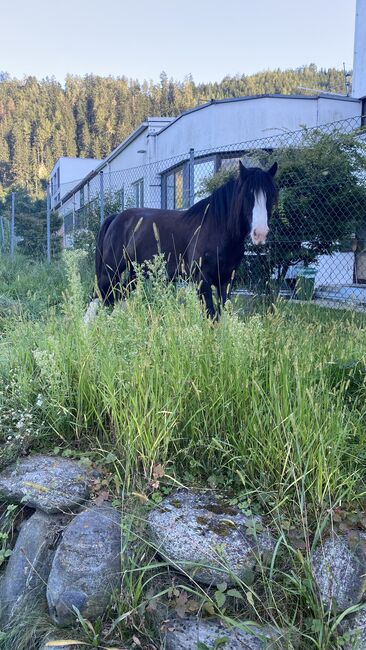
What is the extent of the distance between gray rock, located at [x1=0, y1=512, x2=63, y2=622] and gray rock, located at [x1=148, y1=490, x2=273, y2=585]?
0.46 meters

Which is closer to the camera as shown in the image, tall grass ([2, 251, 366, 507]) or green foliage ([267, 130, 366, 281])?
tall grass ([2, 251, 366, 507])

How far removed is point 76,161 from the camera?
42312 mm

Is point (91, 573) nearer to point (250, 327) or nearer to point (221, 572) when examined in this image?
point (221, 572)

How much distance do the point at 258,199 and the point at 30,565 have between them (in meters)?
3.58

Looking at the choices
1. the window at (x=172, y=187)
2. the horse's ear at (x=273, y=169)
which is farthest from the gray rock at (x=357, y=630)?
the window at (x=172, y=187)

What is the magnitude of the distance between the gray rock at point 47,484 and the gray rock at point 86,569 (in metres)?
0.13

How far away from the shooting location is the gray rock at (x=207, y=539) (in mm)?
1686

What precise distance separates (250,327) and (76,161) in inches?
1698

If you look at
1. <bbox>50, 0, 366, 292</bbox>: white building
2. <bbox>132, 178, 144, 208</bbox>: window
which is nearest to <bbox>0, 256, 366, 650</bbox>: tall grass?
<bbox>50, 0, 366, 292</bbox>: white building

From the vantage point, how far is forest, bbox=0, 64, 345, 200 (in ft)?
222

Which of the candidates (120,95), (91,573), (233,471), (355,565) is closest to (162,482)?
(233,471)

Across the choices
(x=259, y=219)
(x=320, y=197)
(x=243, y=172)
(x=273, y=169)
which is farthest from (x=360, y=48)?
(x=259, y=219)

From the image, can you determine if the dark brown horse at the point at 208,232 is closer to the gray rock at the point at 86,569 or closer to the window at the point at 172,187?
the gray rock at the point at 86,569

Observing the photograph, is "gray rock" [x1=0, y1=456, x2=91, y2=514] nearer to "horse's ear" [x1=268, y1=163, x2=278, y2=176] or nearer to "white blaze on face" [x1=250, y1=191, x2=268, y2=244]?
"white blaze on face" [x1=250, y1=191, x2=268, y2=244]
